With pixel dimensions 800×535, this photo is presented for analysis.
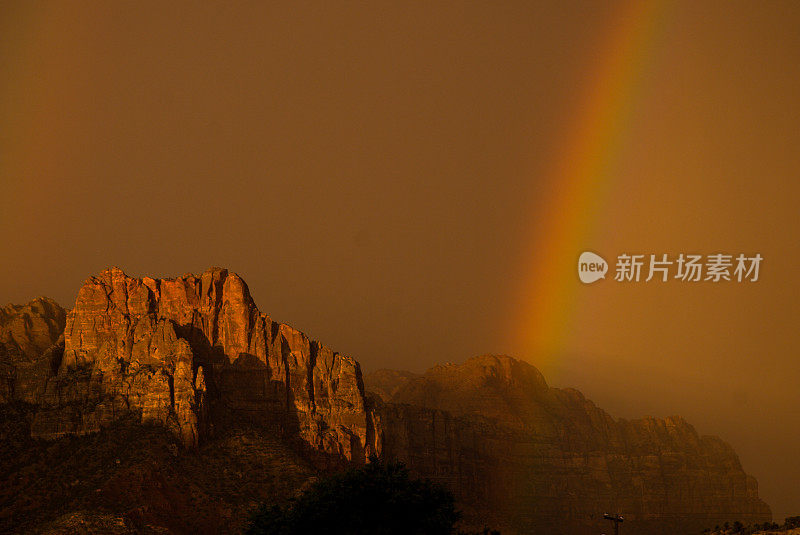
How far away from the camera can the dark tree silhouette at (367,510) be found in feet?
334

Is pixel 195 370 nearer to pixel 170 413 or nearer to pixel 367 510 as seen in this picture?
pixel 170 413

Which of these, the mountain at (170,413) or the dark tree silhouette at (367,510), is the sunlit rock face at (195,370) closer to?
the mountain at (170,413)

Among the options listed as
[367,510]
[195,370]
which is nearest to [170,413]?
[195,370]

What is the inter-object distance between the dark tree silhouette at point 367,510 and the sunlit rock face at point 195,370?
159 feet

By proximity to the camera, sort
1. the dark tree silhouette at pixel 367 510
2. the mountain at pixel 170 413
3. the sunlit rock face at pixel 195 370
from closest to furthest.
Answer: the dark tree silhouette at pixel 367 510 < the mountain at pixel 170 413 < the sunlit rock face at pixel 195 370

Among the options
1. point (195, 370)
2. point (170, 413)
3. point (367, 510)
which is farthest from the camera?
point (195, 370)

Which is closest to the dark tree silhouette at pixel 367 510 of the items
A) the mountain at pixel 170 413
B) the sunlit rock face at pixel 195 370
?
the mountain at pixel 170 413

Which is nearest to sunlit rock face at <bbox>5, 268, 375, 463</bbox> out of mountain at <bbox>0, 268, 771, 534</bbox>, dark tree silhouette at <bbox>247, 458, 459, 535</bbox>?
mountain at <bbox>0, 268, 771, 534</bbox>

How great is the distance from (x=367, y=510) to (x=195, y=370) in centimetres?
6119

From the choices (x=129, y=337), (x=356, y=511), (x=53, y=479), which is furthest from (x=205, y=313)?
(x=356, y=511)

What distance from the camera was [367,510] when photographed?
4082 inches

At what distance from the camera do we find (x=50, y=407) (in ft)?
497

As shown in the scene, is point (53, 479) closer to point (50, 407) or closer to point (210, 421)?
point (50, 407)

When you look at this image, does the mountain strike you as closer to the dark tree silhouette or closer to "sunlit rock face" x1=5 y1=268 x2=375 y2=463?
"sunlit rock face" x1=5 y1=268 x2=375 y2=463
